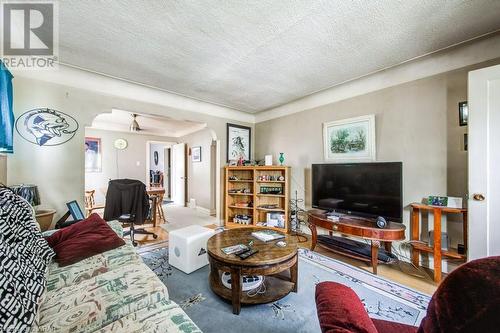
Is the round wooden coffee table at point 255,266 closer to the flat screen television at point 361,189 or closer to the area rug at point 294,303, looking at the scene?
the area rug at point 294,303

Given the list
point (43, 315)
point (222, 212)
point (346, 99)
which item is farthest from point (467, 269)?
point (222, 212)

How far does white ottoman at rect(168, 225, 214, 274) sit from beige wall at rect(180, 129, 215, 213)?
2713mm

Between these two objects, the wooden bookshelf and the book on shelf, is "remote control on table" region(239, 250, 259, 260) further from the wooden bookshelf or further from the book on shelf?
the wooden bookshelf

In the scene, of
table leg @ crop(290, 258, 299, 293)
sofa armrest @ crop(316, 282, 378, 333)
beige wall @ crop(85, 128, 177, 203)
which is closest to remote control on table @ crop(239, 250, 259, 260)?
table leg @ crop(290, 258, 299, 293)

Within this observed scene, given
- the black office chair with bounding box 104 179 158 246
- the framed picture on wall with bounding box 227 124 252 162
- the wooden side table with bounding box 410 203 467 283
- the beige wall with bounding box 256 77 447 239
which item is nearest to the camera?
the wooden side table with bounding box 410 203 467 283

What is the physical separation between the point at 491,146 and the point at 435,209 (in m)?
0.70

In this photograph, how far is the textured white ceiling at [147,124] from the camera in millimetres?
4704

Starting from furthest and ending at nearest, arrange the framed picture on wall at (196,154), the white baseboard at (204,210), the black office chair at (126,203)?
the framed picture on wall at (196,154) → the white baseboard at (204,210) → the black office chair at (126,203)

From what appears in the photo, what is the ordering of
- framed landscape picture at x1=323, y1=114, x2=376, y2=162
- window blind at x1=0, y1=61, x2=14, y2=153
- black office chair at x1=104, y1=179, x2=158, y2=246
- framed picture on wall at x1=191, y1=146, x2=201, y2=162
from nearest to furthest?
1. window blind at x1=0, y1=61, x2=14, y2=153
2. framed landscape picture at x1=323, y1=114, x2=376, y2=162
3. black office chair at x1=104, y1=179, x2=158, y2=246
4. framed picture on wall at x1=191, y1=146, x2=201, y2=162

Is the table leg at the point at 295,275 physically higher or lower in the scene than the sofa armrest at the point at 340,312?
lower

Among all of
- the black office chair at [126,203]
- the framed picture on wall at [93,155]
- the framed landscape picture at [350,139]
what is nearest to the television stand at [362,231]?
the framed landscape picture at [350,139]

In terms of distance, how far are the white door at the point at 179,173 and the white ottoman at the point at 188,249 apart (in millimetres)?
3908

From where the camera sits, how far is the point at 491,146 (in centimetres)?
175

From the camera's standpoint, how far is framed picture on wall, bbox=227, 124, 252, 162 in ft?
14.0
